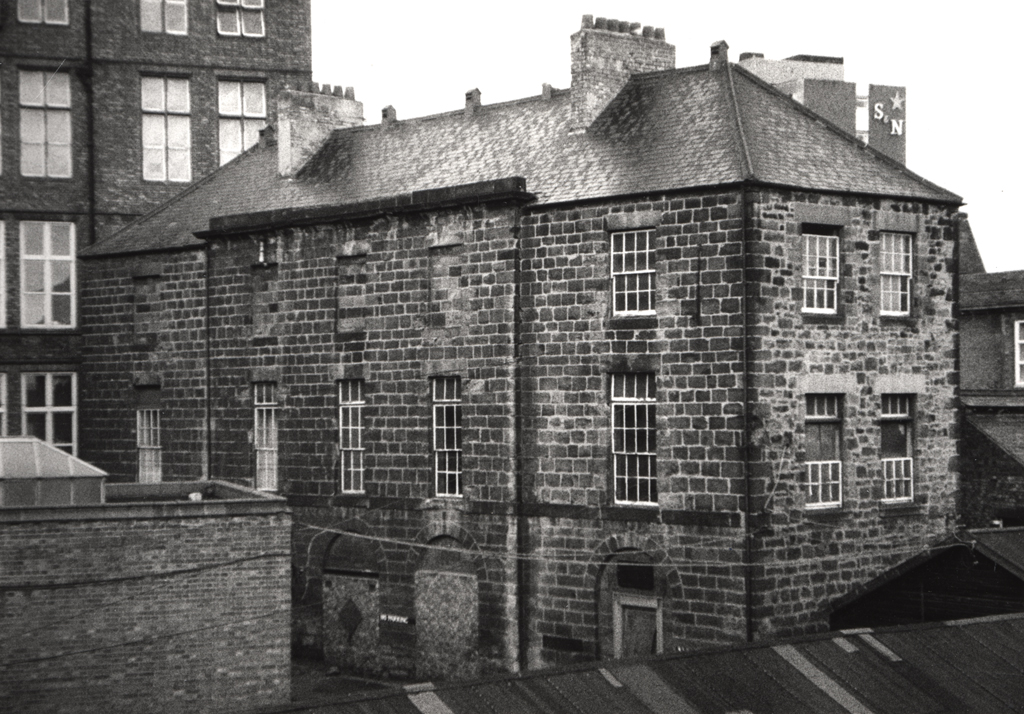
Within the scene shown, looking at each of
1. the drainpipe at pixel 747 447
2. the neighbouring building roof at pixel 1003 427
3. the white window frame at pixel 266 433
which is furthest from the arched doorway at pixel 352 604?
the neighbouring building roof at pixel 1003 427

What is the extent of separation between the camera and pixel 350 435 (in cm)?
3550

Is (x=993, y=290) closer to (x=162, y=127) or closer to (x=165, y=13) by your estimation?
(x=162, y=127)

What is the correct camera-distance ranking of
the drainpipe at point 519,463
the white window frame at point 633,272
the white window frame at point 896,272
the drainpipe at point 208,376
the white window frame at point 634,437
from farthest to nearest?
the drainpipe at point 208,376 → the drainpipe at point 519,463 → the white window frame at point 896,272 → the white window frame at point 633,272 → the white window frame at point 634,437

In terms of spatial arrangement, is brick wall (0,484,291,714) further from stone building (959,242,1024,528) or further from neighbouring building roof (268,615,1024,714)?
stone building (959,242,1024,528)

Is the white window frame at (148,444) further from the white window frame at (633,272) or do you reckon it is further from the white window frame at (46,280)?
the white window frame at (633,272)

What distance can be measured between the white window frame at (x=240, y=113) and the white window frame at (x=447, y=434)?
14000 mm

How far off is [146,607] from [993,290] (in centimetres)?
2585

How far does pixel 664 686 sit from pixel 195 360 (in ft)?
61.7

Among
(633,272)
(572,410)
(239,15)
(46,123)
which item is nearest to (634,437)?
(572,410)

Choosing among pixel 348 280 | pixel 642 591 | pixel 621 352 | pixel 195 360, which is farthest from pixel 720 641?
pixel 195 360

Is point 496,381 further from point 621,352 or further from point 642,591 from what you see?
point 642,591

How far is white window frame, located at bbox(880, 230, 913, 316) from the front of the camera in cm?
3166

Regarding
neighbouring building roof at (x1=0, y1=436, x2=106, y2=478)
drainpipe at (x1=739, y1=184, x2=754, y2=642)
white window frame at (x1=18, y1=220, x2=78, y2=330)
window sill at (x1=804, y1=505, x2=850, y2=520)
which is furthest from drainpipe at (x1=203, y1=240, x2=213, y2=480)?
window sill at (x1=804, y1=505, x2=850, y2=520)

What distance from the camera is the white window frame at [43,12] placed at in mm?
42531
